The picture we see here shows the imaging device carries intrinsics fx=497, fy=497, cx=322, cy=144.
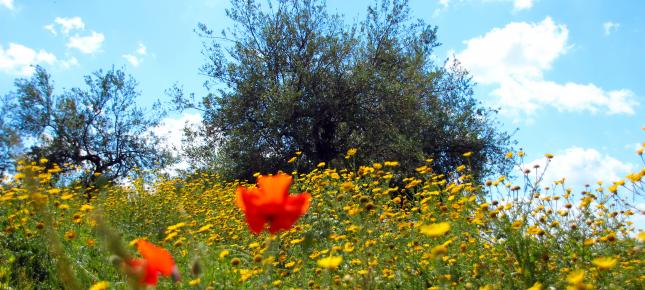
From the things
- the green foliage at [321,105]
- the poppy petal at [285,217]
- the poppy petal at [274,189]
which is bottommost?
the poppy petal at [285,217]

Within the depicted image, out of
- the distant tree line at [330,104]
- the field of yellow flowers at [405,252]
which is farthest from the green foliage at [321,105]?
the field of yellow flowers at [405,252]

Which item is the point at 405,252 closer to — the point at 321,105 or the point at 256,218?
the point at 256,218

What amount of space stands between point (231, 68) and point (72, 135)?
7041mm

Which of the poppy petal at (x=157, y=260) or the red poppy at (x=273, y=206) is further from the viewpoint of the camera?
the red poppy at (x=273, y=206)

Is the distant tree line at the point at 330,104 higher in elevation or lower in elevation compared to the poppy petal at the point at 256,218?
higher

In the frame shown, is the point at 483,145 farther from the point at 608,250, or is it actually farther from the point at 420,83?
the point at 608,250

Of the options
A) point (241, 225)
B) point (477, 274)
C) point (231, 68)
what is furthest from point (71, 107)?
point (477, 274)

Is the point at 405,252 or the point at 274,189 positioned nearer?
the point at 274,189

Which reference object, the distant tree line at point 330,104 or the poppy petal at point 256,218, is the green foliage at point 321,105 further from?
the poppy petal at point 256,218

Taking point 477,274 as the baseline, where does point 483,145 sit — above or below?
above

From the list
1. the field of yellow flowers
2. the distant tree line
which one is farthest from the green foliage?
the field of yellow flowers

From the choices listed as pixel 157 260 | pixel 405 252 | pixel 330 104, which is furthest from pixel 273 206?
pixel 330 104

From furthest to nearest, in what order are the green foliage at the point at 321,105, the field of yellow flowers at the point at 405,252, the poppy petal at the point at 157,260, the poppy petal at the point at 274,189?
the green foliage at the point at 321,105 < the field of yellow flowers at the point at 405,252 < the poppy petal at the point at 274,189 < the poppy petal at the point at 157,260

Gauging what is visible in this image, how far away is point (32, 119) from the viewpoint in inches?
665
